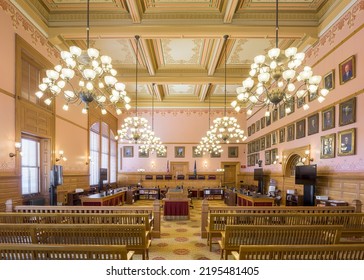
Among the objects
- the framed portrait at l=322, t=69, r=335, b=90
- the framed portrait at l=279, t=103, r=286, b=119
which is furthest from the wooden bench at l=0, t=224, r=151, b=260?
the framed portrait at l=279, t=103, r=286, b=119

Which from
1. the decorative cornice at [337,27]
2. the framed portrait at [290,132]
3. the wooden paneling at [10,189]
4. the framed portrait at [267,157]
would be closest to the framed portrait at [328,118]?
the decorative cornice at [337,27]

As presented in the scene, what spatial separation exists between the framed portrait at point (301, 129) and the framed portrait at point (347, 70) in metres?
2.62

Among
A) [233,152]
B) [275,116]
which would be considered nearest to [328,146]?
[275,116]

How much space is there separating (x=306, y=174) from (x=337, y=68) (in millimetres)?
3515

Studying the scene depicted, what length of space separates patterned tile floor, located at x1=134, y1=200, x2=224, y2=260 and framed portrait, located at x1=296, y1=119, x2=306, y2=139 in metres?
5.42

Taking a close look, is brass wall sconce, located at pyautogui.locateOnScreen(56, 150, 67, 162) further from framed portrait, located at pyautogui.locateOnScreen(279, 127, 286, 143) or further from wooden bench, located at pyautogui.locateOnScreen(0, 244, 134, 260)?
framed portrait, located at pyautogui.locateOnScreen(279, 127, 286, 143)

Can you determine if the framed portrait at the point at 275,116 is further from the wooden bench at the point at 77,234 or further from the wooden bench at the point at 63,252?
the wooden bench at the point at 63,252

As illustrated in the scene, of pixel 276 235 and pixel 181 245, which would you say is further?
pixel 181 245

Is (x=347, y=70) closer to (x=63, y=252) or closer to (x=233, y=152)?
(x=63, y=252)

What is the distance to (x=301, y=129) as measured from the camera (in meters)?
9.94

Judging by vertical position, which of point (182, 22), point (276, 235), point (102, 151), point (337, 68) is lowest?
point (276, 235)

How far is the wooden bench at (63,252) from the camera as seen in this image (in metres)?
2.71

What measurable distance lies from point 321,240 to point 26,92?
29.9ft

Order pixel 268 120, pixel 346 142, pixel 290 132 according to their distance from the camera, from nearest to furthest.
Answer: pixel 346 142, pixel 290 132, pixel 268 120
